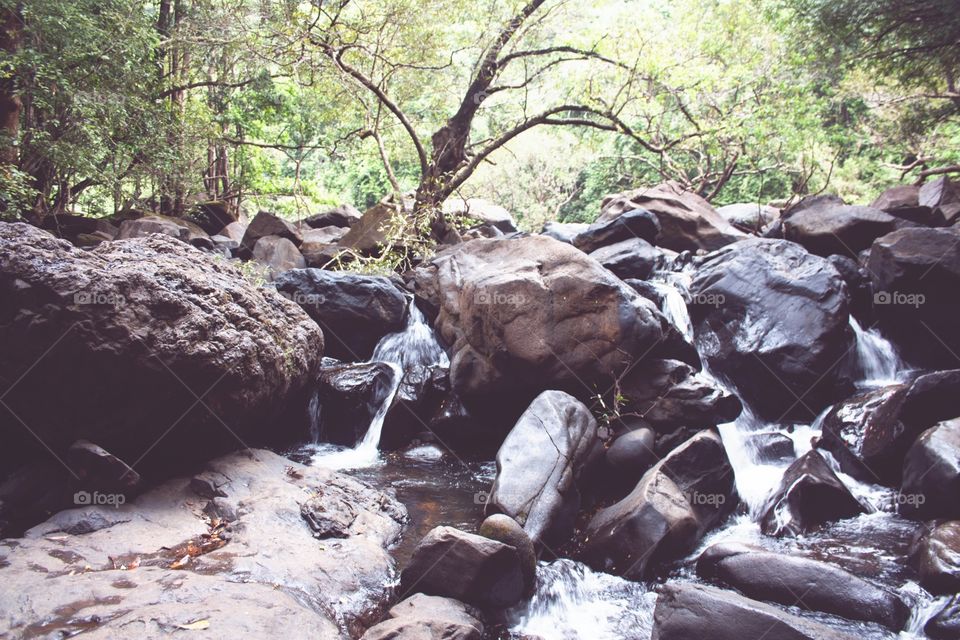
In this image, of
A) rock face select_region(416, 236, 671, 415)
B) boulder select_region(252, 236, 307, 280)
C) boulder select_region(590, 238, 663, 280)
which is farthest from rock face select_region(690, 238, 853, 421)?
boulder select_region(252, 236, 307, 280)

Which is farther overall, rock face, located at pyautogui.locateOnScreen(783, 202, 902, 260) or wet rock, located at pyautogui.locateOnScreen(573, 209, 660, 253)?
wet rock, located at pyautogui.locateOnScreen(573, 209, 660, 253)

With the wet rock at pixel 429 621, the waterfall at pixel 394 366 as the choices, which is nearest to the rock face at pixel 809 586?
the wet rock at pixel 429 621

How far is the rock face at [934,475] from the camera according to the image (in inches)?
182

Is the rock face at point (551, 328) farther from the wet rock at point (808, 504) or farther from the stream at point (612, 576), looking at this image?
the wet rock at point (808, 504)

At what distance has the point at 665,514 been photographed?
4.58 meters

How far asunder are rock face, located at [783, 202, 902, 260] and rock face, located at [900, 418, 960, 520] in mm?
4977

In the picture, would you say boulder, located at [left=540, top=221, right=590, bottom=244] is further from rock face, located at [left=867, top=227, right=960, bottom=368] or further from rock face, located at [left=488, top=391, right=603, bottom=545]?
rock face, located at [left=488, top=391, right=603, bottom=545]

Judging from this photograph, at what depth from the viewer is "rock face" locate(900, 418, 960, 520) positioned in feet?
15.2

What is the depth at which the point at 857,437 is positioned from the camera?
5863 millimetres

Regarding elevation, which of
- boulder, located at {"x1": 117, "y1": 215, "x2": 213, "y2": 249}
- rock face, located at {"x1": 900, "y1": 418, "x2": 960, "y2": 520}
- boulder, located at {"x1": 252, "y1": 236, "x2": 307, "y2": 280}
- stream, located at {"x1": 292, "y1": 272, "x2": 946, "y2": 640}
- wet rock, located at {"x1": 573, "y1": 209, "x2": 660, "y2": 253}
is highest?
wet rock, located at {"x1": 573, "y1": 209, "x2": 660, "y2": 253}

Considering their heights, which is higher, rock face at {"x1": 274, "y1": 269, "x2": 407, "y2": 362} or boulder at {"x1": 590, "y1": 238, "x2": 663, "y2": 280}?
boulder at {"x1": 590, "y1": 238, "x2": 663, "y2": 280}

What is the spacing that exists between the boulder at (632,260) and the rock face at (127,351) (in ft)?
19.3

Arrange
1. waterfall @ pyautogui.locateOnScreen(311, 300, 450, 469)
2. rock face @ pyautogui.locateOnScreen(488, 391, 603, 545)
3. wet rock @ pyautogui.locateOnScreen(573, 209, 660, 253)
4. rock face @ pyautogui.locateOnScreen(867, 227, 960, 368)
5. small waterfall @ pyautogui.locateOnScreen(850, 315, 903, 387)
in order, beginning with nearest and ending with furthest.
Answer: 1. rock face @ pyautogui.locateOnScreen(488, 391, 603, 545)
2. waterfall @ pyautogui.locateOnScreen(311, 300, 450, 469)
3. rock face @ pyautogui.locateOnScreen(867, 227, 960, 368)
4. small waterfall @ pyautogui.locateOnScreen(850, 315, 903, 387)
5. wet rock @ pyautogui.locateOnScreen(573, 209, 660, 253)

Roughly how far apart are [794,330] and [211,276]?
20.9ft
